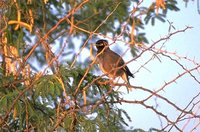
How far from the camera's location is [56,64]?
3973 millimetres

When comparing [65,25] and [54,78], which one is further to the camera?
[65,25]

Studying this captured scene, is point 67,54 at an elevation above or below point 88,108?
above

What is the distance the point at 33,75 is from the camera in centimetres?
450

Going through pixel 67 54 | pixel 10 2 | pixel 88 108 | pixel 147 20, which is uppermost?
pixel 147 20

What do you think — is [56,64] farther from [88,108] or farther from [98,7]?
[98,7]

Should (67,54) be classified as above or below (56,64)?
above

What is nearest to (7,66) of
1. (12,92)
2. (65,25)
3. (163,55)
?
(12,92)

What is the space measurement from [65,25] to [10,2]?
491cm

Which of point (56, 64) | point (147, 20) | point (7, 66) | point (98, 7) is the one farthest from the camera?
point (147, 20)

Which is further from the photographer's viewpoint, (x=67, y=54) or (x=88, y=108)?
(x=67, y=54)

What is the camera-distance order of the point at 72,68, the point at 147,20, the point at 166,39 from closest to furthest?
the point at 166,39 < the point at 72,68 < the point at 147,20

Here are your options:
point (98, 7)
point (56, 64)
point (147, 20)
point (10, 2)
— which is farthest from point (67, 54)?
point (56, 64)

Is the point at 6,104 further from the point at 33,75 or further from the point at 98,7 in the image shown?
the point at 98,7

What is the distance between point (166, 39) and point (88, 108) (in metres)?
0.77
